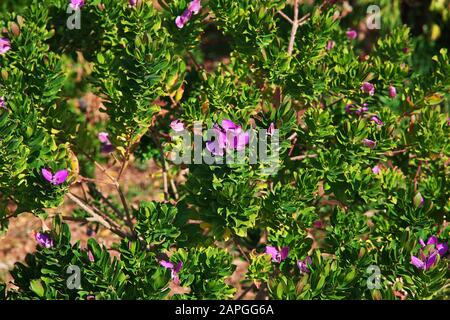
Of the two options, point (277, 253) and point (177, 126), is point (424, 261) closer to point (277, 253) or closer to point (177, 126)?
point (277, 253)

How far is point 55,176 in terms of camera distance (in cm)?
207

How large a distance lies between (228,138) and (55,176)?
0.56m

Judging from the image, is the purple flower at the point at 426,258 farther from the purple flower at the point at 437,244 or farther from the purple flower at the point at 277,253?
the purple flower at the point at 277,253

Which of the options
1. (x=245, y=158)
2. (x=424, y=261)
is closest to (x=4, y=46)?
(x=245, y=158)

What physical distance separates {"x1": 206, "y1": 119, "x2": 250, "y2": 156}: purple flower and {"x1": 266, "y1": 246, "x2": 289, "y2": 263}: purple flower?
14.9 inches

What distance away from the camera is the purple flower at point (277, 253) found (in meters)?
2.17

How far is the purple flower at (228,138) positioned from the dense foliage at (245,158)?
0.04m

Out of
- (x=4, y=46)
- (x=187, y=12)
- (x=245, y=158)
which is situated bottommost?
(x=245, y=158)

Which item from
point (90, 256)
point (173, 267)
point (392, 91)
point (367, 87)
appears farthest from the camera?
point (392, 91)

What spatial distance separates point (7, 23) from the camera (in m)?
2.43

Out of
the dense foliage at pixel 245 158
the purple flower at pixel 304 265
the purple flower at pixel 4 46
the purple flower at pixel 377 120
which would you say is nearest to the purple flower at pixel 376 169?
the dense foliage at pixel 245 158

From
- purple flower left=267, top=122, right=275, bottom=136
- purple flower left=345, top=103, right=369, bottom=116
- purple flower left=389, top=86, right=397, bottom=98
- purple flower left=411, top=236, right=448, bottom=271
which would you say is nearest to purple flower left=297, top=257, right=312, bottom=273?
purple flower left=411, top=236, right=448, bottom=271

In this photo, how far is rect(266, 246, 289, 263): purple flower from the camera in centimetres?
217

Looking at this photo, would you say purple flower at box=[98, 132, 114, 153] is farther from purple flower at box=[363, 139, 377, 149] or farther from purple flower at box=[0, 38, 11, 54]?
purple flower at box=[363, 139, 377, 149]
